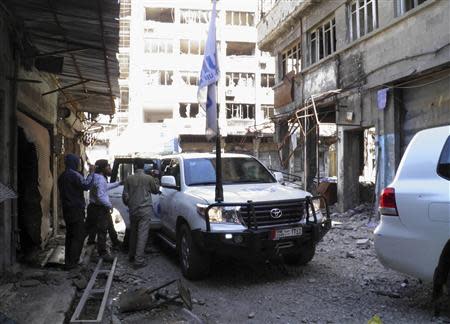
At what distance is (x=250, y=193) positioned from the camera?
21.1 ft

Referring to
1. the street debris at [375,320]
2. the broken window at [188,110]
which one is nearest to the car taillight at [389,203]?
the street debris at [375,320]

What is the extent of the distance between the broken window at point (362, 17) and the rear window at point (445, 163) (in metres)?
8.90

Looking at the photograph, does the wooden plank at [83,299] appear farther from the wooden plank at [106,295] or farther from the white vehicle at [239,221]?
the white vehicle at [239,221]

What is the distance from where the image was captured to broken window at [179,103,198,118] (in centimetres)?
4406

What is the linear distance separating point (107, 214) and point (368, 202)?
28.1ft

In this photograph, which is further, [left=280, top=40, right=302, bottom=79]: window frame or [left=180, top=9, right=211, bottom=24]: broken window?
[left=180, top=9, right=211, bottom=24]: broken window

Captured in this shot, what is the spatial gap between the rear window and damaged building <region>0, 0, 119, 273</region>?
3.70 meters

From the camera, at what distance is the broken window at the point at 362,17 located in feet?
41.0

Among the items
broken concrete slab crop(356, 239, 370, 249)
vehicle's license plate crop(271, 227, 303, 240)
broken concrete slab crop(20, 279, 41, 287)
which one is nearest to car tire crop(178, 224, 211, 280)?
vehicle's license plate crop(271, 227, 303, 240)

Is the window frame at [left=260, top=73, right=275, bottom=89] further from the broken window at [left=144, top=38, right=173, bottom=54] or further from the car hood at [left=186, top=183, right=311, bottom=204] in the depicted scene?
the car hood at [left=186, top=183, right=311, bottom=204]

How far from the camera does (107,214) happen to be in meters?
8.37

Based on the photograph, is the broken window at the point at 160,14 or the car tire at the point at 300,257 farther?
the broken window at the point at 160,14

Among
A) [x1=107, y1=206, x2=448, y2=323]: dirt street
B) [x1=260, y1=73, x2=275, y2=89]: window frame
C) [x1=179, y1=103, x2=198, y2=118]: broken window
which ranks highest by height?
[x1=260, y1=73, x2=275, y2=89]: window frame

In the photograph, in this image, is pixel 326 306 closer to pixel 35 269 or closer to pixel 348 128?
pixel 35 269
